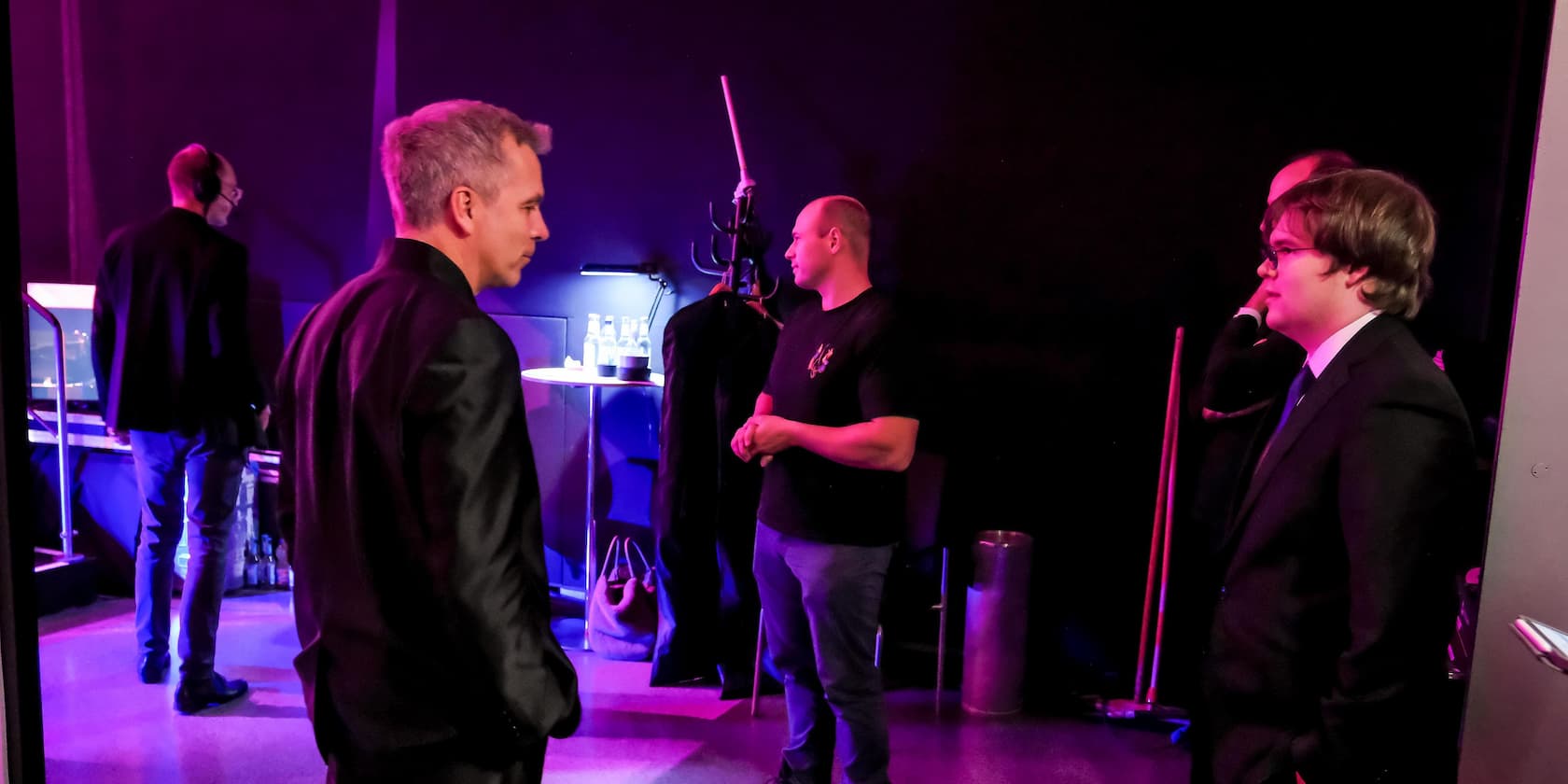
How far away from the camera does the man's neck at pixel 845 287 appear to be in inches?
107

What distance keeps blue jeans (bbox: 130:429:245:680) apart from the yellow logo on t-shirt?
227 centimetres

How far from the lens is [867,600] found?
2.59 meters

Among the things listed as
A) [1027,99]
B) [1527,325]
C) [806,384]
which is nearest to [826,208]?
[806,384]

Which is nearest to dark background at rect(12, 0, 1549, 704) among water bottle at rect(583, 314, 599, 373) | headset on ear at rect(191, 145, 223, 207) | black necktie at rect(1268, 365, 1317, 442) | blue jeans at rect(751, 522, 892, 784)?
water bottle at rect(583, 314, 599, 373)

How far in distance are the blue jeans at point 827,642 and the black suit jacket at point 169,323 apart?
2.13 metres

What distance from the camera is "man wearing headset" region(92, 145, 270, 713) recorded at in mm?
3346

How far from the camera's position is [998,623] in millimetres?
3576

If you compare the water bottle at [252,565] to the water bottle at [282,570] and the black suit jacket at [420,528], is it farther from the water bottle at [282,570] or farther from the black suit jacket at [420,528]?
the black suit jacket at [420,528]

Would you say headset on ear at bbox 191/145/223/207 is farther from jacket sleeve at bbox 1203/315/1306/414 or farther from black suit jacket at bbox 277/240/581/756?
jacket sleeve at bbox 1203/315/1306/414

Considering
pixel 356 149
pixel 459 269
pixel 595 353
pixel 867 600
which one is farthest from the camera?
pixel 356 149

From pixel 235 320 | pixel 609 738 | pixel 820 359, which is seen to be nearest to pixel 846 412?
pixel 820 359

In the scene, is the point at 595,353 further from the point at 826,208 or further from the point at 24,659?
the point at 24,659

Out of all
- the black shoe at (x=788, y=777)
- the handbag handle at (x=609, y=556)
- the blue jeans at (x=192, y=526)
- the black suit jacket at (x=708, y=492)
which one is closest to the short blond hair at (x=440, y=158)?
the black shoe at (x=788, y=777)

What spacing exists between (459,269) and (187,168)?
259 cm
